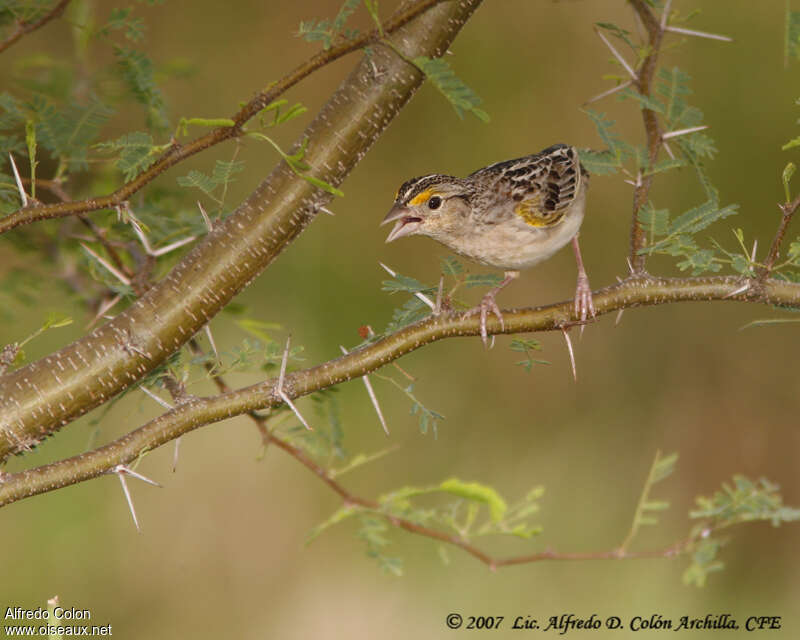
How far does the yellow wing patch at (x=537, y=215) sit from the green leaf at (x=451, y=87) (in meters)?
1.40

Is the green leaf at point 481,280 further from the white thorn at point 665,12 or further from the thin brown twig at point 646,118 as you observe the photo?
the white thorn at point 665,12

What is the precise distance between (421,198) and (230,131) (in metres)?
1.51

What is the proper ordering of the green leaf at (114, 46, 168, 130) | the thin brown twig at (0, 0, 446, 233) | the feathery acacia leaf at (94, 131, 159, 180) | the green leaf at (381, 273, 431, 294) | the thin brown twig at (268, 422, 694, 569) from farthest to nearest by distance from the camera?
the green leaf at (114, 46, 168, 130) < the thin brown twig at (268, 422, 694, 569) < the green leaf at (381, 273, 431, 294) < the feathery acacia leaf at (94, 131, 159, 180) < the thin brown twig at (0, 0, 446, 233)

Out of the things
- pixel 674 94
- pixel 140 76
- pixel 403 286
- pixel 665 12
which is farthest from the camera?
pixel 140 76

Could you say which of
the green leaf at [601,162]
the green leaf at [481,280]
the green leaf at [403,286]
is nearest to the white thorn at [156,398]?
the green leaf at [403,286]

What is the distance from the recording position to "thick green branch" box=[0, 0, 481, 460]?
253 centimetres

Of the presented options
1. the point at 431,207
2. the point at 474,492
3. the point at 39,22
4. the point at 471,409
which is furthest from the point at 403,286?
the point at 471,409

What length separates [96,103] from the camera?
128 inches

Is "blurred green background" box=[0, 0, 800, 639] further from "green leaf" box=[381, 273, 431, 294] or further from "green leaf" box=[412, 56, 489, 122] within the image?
"green leaf" box=[412, 56, 489, 122]

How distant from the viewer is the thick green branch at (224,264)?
8.30 feet

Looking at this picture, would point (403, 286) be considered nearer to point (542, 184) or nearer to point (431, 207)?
point (431, 207)

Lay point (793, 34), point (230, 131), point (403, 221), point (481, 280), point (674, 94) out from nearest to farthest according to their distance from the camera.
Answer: point (793, 34) < point (230, 131) < point (674, 94) < point (481, 280) < point (403, 221)

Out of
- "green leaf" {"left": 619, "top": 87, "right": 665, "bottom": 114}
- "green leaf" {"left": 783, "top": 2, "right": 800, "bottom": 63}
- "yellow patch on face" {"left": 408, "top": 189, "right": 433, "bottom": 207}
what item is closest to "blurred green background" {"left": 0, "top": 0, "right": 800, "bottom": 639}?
"yellow patch on face" {"left": 408, "top": 189, "right": 433, "bottom": 207}

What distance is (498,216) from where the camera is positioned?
3682 mm
